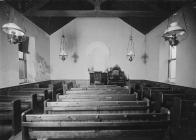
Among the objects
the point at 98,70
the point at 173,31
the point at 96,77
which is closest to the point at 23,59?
the point at 96,77

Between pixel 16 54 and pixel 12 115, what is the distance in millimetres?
3196

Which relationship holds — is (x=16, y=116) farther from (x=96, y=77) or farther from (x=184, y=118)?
(x=96, y=77)

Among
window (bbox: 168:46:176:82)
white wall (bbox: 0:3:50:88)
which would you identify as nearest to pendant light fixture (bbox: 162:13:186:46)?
window (bbox: 168:46:176:82)

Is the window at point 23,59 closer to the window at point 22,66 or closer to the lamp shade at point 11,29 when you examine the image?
the window at point 22,66

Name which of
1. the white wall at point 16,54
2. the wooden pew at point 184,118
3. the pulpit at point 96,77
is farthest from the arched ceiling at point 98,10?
the wooden pew at point 184,118

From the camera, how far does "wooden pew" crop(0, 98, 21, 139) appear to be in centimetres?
262

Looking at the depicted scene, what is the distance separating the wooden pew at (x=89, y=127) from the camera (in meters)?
2.02

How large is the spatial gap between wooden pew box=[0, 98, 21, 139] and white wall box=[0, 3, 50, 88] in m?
1.58

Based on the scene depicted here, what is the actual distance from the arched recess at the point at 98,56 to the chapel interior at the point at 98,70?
0.05 m

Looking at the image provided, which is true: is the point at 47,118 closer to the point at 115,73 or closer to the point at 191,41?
the point at 191,41

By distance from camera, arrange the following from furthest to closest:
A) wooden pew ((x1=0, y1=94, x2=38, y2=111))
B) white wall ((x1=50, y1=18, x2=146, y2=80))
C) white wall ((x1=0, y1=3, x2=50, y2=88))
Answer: white wall ((x1=50, y1=18, x2=146, y2=80)) < white wall ((x1=0, y1=3, x2=50, y2=88)) < wooden pew ((x1=0, y1=94, x2=38, y2=111))

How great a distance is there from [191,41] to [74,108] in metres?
3.70

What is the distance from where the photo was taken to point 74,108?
2.85 meters

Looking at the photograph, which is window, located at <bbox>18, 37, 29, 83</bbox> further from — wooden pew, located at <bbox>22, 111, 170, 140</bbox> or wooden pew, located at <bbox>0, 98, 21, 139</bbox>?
wooden pew, located at <bbox>22, 111, 170, 140</bbox>
